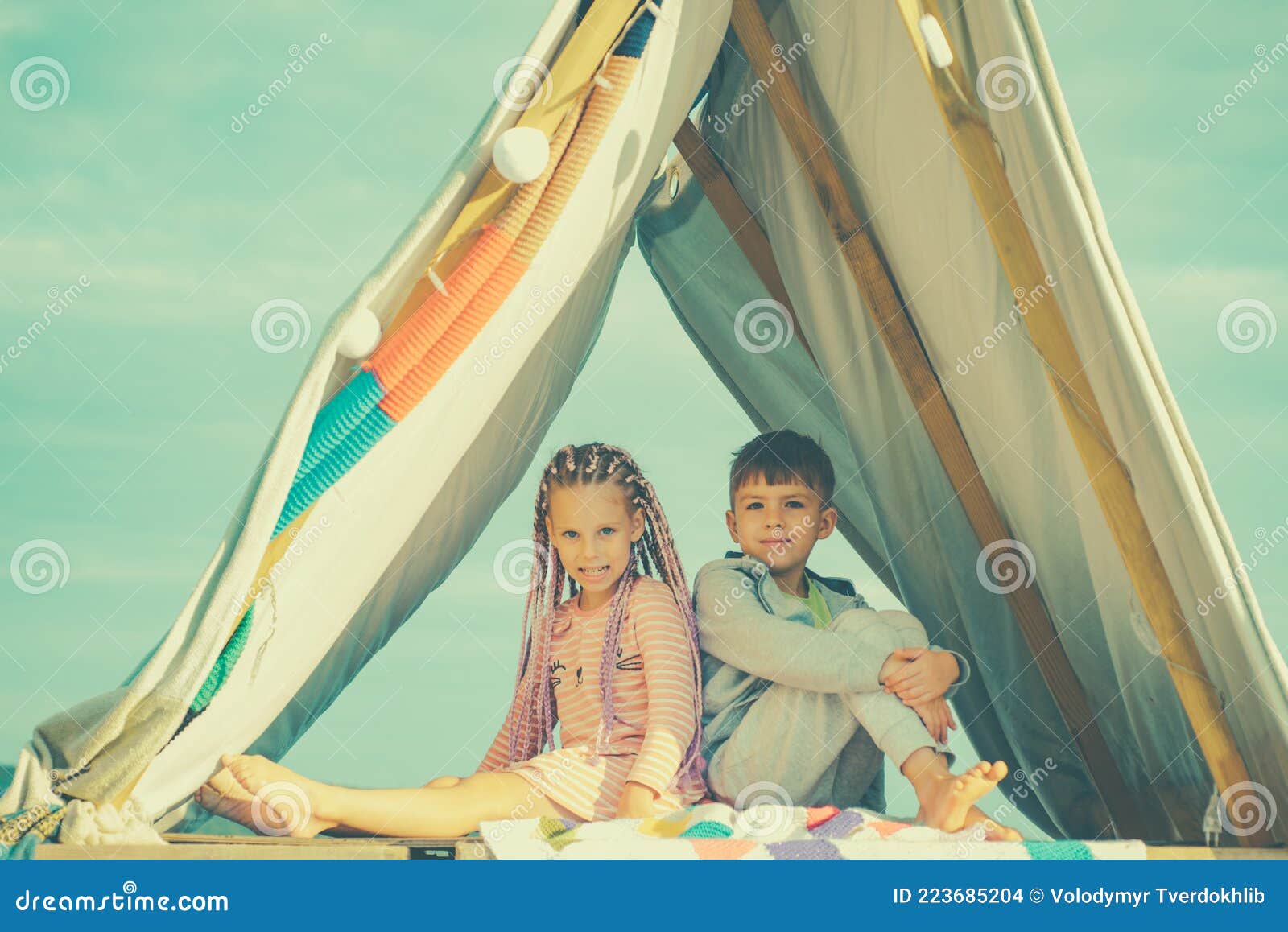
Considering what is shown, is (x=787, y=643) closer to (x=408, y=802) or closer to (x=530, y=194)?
(x=408, y=802)

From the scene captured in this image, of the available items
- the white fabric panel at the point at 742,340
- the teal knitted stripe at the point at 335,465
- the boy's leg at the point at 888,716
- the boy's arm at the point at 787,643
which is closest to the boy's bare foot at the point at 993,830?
the boy's leg at the point at 888,716

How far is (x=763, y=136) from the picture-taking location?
3.58m

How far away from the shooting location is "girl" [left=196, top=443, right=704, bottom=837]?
9.16ft

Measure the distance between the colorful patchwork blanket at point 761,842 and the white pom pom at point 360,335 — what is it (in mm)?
883

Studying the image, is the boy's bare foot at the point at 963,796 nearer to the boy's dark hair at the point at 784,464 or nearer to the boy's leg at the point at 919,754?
the boy's leg at the point at 919,754

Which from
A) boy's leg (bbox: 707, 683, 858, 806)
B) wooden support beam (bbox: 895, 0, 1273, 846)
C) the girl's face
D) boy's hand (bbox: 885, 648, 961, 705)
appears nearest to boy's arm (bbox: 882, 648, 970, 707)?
boy's hand (bbox: 885, 648, 961, 705)

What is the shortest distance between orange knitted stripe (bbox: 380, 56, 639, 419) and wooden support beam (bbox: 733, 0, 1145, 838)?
589 millimetres

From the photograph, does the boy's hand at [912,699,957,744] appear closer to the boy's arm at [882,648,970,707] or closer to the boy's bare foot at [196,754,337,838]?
the boy's arm at [882,648,970,707]

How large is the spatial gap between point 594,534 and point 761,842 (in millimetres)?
942

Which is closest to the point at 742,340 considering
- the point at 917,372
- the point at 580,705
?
the point at 917,372

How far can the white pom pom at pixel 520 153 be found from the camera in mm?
2678

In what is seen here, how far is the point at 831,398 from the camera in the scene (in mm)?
3865

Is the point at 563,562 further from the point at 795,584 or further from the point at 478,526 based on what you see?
the point at 795,584

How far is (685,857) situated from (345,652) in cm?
115
